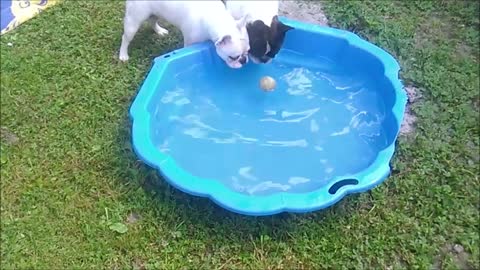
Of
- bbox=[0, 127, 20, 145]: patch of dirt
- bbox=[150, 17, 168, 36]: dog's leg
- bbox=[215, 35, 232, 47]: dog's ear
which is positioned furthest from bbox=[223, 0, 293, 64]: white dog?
bbox=[0, 127, 20, 145]: patch of dirt

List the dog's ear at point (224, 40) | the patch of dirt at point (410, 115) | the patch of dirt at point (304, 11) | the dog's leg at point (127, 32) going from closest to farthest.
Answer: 1. the dog's ear at point (224, 40)
2. the patch of dirt at point (410, 115)
3. the dog's leg at point (127, 32)
4. the patch of dirt at point (304, 11)

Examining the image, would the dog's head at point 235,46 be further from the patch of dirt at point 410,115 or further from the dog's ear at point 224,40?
the patch of dirt at point 410,115

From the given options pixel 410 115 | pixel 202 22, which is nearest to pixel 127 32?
pixel 202 22

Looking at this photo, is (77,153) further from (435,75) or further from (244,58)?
(435,75)

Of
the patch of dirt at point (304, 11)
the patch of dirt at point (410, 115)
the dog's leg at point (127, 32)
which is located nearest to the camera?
the patch of dirt at point (410, 115)

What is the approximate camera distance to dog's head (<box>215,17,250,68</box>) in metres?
4.05

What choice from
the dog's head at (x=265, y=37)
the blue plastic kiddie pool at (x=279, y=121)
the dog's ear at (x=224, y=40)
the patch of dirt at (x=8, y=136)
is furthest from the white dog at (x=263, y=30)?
the patch of dirt at (x=8, y=136)

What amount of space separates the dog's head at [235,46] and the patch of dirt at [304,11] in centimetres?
111

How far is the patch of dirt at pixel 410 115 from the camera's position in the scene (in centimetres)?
420

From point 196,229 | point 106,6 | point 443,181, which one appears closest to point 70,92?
point 106,6

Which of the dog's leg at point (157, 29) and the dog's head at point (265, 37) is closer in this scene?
the dog's head at point (265, 37)

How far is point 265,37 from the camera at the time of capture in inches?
159

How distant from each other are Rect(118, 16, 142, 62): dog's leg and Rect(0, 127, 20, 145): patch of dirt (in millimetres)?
966

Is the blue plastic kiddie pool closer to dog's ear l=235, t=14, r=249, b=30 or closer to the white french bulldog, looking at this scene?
the white french bulldog
